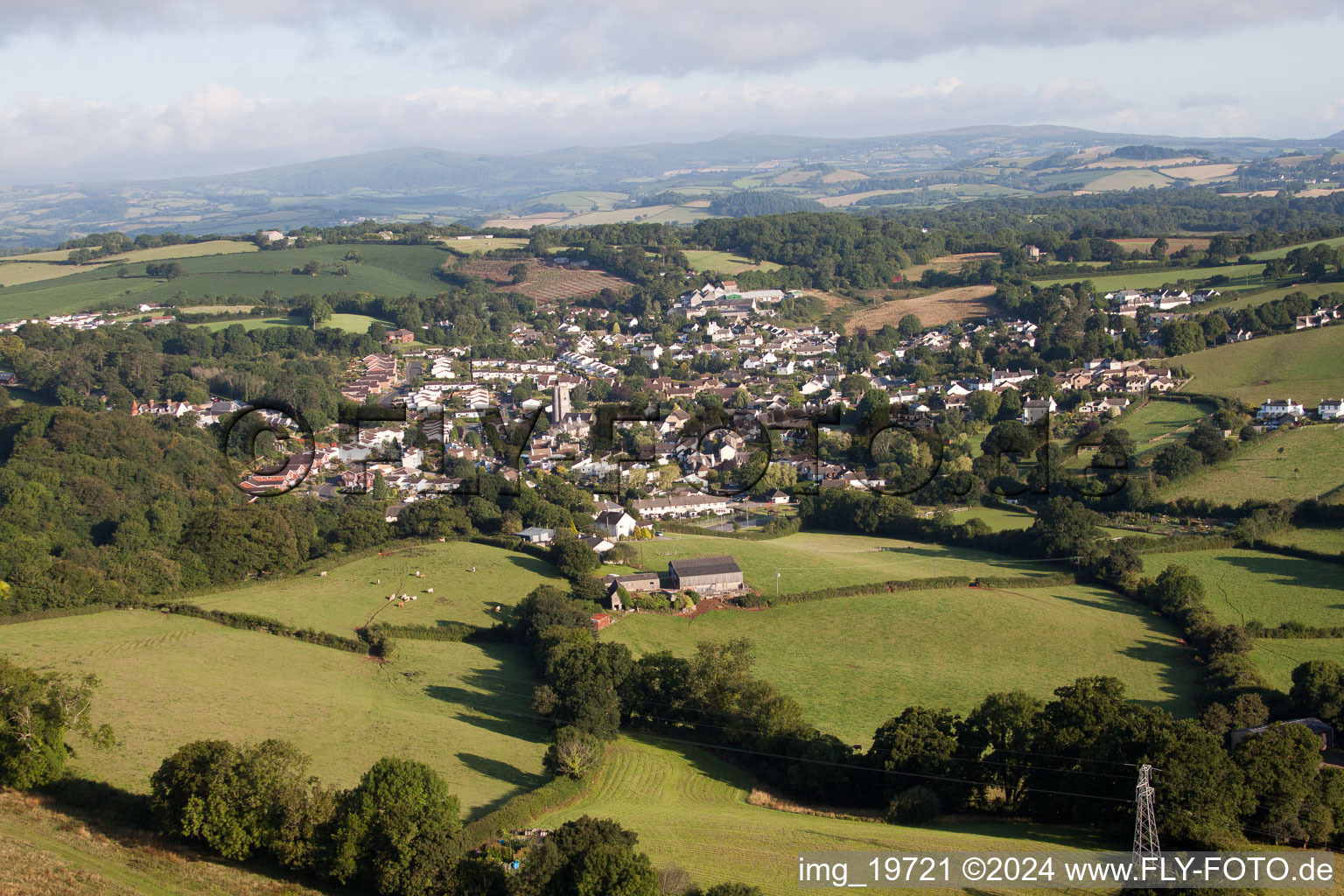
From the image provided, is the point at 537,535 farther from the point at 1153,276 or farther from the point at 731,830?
the point at 1153,276

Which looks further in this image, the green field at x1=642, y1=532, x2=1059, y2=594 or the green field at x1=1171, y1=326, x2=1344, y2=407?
the green field at x1=1171, y1=326, x2=1344, y2=407

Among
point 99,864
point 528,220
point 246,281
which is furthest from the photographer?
point 528,220

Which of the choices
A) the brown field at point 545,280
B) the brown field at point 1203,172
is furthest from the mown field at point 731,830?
the brown field at point 1203,172

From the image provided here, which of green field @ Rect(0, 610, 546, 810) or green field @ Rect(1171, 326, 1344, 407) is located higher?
green field @ Rect(1171, 326, 1344, 407)

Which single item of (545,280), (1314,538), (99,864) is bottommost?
(1314,538)

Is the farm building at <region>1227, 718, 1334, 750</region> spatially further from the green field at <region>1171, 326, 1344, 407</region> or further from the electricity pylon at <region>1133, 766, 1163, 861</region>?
the green field at <region>1171, 326, 1344, 407</region>

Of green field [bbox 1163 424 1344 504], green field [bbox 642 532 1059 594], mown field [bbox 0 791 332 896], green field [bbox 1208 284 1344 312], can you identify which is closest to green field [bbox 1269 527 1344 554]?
green field [bbox 1163 424 1344 504]

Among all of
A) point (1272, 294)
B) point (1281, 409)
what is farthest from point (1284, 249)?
point (1281, 409)
